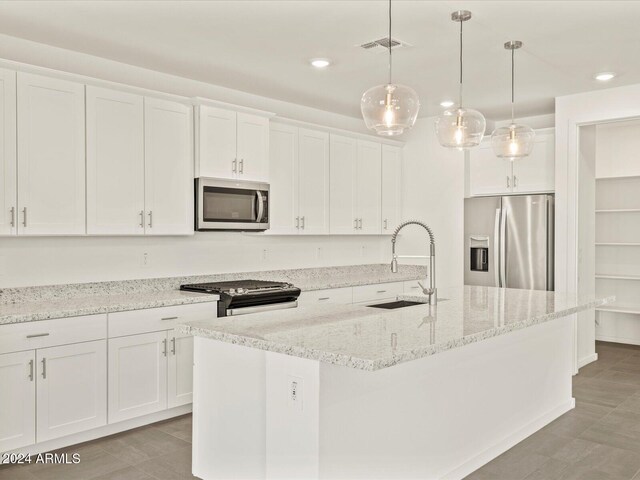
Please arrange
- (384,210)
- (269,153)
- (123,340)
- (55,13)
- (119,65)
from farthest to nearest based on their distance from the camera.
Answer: (384,210), (269,153), (119,65), (123,340), (55,13)

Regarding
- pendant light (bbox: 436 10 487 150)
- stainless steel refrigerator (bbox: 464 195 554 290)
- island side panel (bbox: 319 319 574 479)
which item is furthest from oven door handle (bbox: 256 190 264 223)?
stainless steel refrigerator (bbox: 464 195 554 290)

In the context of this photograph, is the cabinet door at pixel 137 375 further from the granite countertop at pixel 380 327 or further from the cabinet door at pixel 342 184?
the cabinet door at pixel 342 184

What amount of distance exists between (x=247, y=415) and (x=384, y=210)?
402 cm

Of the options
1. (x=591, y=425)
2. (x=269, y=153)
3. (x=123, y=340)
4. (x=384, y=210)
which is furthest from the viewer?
(x=384, y=210)

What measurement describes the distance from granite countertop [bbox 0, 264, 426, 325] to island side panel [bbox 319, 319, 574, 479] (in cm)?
187

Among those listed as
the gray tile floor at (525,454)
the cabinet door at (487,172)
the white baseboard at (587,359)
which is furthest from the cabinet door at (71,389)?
the white baseboard at (587,359)

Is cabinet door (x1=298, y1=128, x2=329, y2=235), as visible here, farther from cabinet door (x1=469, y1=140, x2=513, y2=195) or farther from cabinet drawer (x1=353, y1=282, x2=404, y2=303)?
cabinet door (x1=469, y1=140, x2=513, y2=195)

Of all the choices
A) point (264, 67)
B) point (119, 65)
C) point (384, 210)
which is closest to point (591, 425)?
point (384, 210)

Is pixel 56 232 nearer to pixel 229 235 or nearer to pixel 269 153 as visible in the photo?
pixel 229 235

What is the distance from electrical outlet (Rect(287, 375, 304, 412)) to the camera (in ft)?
7.29

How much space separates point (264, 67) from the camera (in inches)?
169

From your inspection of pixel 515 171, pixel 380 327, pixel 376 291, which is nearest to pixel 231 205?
pixel 376 291

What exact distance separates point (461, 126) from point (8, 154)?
272 centimetres

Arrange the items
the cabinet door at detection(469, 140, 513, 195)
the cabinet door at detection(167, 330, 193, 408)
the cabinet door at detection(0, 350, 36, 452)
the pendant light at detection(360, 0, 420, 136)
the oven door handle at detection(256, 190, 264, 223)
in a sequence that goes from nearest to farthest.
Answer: the pendant light at detection(360, 0, 420, 136)
the cabinet door at detection(0, 350, 36, 452)
the cabinet door at detection(167, 330, 193, 408)
the oven door handle at detection(256, 190, 264, 223)
the cabinet door at detection(469, 140, 513, 195)
